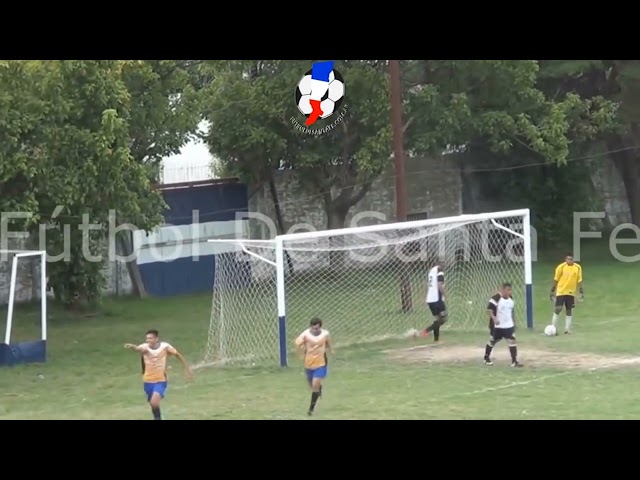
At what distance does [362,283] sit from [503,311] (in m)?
9.96

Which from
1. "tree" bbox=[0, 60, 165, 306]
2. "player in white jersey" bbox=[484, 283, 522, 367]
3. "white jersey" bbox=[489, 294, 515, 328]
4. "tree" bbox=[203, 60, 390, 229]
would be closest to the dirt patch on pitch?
"player in white jersey" bbox=[484, 283, 522, 367]

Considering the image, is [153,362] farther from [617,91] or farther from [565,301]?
[617,91]

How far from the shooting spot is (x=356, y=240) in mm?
34438

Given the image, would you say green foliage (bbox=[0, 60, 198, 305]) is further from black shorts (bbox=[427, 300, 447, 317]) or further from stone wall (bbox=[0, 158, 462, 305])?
stone wall (bbox=[0, 158, 462, 305])

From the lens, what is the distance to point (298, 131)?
3391 cm

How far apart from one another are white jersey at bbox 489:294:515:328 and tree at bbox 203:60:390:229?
538 inches

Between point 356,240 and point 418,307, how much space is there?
8510 millimetres

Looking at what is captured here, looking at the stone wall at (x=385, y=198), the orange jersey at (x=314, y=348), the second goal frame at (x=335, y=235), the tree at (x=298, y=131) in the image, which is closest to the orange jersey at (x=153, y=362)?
the orange jersey at (x=314, y=348)

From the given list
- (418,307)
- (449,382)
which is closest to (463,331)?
(418,307)

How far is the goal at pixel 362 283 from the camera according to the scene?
2239 cm

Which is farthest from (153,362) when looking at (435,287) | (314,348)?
(435,287)

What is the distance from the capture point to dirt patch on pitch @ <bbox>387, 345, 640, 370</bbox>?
18703 millimetres

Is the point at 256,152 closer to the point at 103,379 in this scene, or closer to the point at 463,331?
the point at 463,331

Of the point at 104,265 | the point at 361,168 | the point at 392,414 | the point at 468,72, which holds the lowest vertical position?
the point at 392,414
